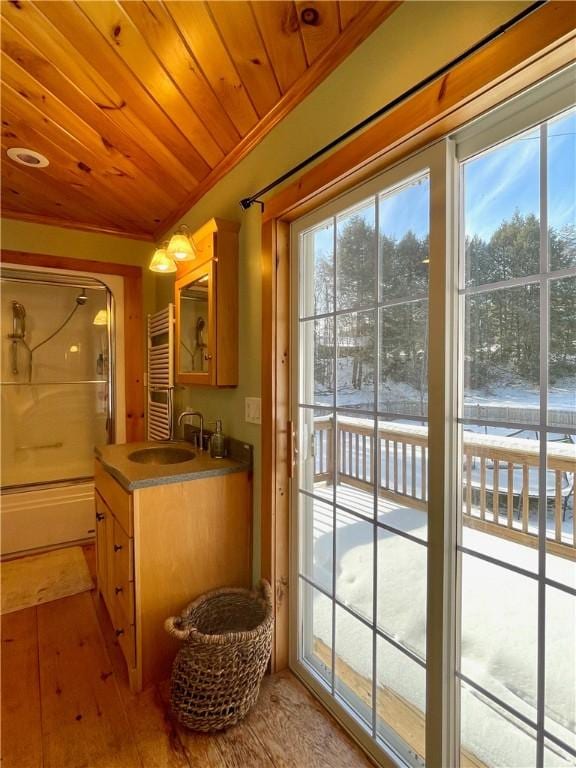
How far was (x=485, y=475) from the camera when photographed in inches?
40.1

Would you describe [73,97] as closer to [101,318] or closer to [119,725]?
[101,318]

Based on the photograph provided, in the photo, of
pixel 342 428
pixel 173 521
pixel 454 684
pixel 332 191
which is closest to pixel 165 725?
pixel 173 521

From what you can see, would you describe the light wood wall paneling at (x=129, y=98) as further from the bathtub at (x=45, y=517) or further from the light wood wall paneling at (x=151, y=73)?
the bathtub at (x=45, y=517)

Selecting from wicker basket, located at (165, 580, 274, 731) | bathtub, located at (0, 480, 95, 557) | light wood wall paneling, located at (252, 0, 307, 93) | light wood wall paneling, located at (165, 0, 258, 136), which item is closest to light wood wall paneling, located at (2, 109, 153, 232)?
light wood wall paneling, located at (165, 0, 258, 136)

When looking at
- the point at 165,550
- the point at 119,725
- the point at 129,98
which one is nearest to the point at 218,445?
the point at 165,550

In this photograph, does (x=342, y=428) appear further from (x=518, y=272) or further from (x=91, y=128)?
(x=91, y=128)

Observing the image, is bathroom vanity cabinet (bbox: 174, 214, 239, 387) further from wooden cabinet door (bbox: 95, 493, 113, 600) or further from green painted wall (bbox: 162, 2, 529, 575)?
wooden cabinet door (bbox: 95, 493, 113, 600)

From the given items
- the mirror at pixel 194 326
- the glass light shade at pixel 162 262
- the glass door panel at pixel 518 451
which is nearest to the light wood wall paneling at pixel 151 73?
the glass light shade at pixel 162 262

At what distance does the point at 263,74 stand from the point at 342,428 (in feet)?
4.53

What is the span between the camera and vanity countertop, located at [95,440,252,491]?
5.25 feet

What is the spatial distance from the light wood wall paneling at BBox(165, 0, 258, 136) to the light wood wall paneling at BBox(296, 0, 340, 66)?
0.29m

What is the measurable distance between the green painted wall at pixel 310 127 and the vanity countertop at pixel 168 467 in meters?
0.09

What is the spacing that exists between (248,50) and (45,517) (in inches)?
127

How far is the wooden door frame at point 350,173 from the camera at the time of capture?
0.82 m
